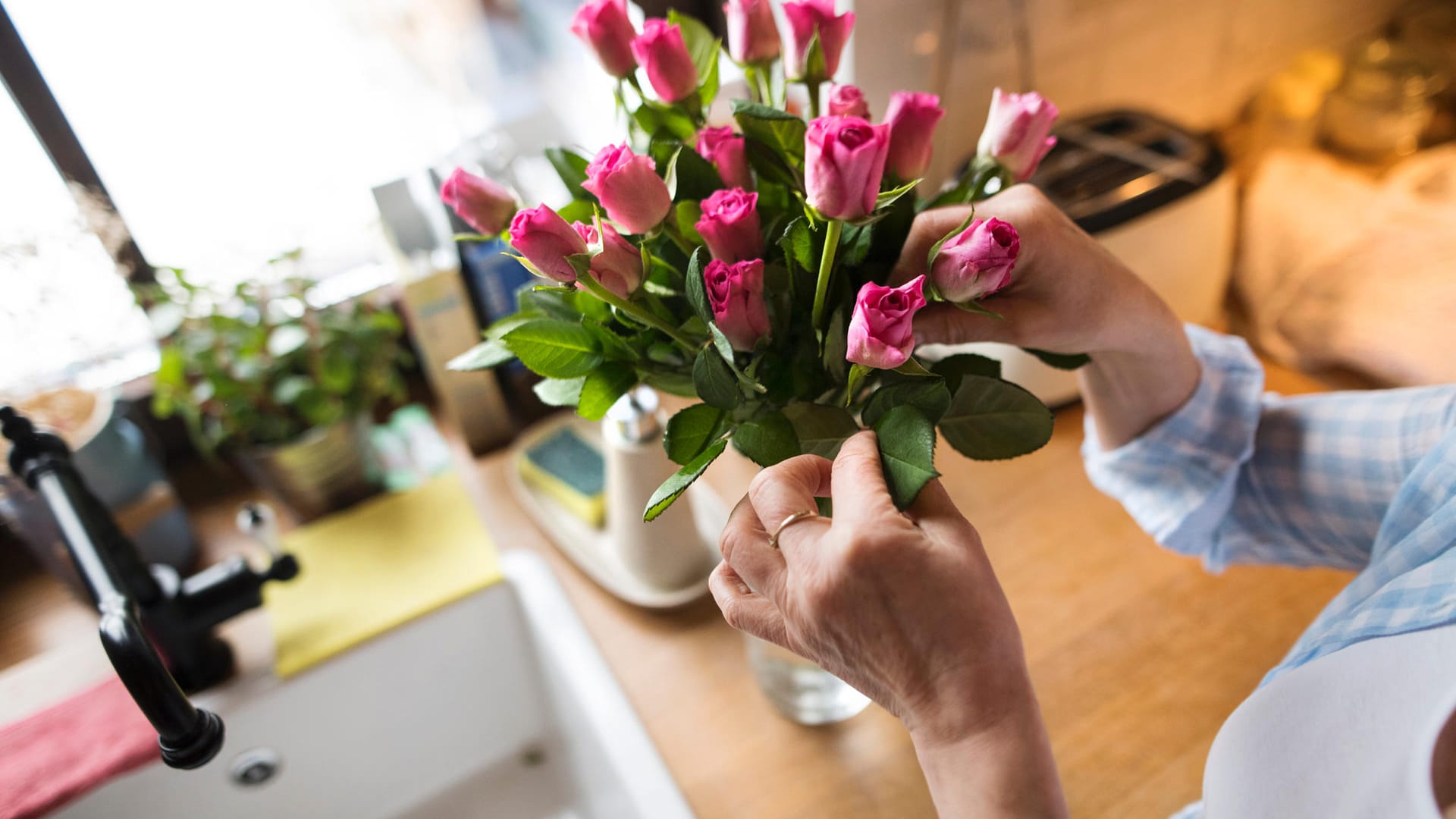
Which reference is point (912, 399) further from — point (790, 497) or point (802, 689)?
point (802, 689)

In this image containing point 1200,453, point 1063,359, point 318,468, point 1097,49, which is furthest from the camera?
point 1097,49

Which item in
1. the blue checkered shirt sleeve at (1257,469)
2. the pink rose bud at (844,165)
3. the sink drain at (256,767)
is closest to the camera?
the pink rose bud at (844,165)

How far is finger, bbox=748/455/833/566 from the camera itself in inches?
15.8

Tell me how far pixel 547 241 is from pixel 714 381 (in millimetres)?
111

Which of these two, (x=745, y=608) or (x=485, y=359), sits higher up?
(x=485, y=359)

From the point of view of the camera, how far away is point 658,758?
2.15 feet

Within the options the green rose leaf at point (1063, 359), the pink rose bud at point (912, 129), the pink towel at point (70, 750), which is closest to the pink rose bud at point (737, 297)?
the pink rose bud at point (912, 129)

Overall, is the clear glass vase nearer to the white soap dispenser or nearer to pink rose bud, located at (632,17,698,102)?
the white soap dispenser

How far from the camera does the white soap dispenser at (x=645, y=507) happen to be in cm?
68

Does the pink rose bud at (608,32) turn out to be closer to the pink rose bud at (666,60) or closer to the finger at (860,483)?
the pink rose bud at (666,60)

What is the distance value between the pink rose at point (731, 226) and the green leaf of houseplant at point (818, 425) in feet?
0.29

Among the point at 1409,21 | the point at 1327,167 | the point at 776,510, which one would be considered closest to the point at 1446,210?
the point at 1327,167

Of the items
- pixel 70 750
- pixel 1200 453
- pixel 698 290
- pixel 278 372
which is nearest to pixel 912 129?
pixel 698 290

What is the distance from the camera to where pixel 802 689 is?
26.6 inches
